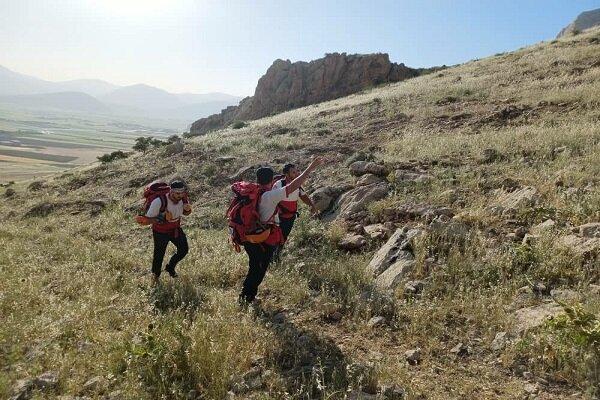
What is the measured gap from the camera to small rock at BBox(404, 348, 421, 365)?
4328 mm

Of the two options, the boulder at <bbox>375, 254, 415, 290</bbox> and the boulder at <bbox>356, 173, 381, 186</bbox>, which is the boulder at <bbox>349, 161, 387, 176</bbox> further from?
the boulder at <bbox>375, 254, 415, 290</bbox>

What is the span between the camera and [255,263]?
5.61 m

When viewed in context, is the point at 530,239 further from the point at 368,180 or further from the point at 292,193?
the point at 368,180

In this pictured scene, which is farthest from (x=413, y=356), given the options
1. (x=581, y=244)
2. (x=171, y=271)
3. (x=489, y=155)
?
(x=489, y=155)

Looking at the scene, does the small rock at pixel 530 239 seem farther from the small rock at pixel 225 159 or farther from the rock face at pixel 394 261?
the small rock at pixel 225 159

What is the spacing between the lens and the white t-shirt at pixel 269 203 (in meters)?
5.29

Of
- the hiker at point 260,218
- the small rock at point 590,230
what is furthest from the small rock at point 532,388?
the hiker at point 260,218

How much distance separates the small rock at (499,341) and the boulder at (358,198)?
181 inches

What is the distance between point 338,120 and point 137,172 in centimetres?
1061

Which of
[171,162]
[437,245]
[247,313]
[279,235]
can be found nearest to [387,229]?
[437,245]

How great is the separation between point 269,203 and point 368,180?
17.4ft

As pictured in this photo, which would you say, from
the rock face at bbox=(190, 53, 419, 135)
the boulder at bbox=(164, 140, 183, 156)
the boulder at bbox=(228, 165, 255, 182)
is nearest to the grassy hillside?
the boulder at bbox=(228, 165, 255, 182)

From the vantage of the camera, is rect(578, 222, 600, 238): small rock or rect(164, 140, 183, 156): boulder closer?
rect(578, 222, 600, 238): small rock

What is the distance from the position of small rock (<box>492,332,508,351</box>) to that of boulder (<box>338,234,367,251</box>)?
316cm
